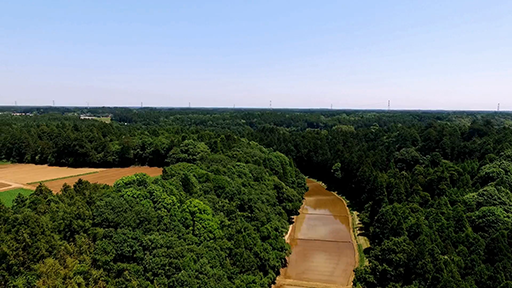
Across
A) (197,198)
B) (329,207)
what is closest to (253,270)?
(197,198)

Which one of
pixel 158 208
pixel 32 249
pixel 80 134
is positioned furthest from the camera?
pixel 80 134

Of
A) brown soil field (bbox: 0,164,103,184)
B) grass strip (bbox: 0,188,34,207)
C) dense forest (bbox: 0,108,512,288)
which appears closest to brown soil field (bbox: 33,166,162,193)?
brown soil field (bbox: 0,164,103,184)

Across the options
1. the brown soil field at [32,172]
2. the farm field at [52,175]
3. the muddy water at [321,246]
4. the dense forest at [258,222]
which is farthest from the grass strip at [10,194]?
the muddy water at [321,246]

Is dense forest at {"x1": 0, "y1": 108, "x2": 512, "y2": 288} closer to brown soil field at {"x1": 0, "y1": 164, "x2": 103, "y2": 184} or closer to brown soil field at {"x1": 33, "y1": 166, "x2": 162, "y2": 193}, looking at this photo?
brown soil field at {"x1": 33, "y1": 166, "x2": 162, "y2": 193}

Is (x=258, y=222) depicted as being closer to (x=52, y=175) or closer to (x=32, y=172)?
(x=52, y=175)

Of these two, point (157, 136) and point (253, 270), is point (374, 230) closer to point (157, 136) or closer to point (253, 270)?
point (253, 270)
